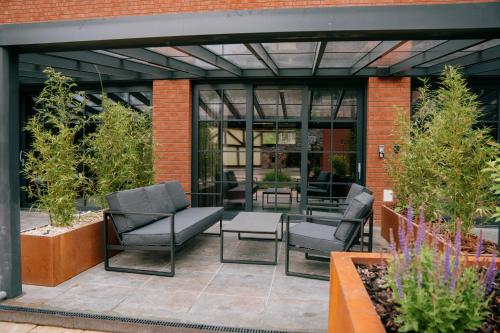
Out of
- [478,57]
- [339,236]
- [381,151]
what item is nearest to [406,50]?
[478,57]

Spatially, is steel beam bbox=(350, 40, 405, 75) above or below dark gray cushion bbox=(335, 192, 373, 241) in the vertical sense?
above

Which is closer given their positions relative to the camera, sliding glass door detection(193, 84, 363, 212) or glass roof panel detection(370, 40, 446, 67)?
glass roof panel detection(370, 40, 446, 67)

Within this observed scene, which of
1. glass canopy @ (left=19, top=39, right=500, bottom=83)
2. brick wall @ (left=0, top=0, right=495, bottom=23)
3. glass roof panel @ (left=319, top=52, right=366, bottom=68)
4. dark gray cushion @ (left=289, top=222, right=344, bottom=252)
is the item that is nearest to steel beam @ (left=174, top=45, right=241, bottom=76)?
glass canopy @ (left=19, top=39, right=500, bottom=83)

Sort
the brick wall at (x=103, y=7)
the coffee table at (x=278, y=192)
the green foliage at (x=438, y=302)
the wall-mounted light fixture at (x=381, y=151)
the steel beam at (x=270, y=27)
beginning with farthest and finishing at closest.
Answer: the coffee table at (x=278, y=192) < the wall-mounted light fixture at (x=381, y=151) < the brick wall at (x=103, y=7) < the steel beam at (x=270, y=27) < the green foliage at (x=438, y=302)

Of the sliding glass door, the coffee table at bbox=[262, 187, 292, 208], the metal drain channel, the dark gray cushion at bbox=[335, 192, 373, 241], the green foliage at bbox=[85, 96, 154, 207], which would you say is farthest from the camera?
the coffee table at bbox=[262, 187, 292, 208]

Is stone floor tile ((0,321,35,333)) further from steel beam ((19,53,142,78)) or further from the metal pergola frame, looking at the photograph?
steel beam ((19,53,142,78))

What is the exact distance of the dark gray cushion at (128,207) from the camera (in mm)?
4078

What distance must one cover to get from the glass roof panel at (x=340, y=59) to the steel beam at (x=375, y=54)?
0.08 metres

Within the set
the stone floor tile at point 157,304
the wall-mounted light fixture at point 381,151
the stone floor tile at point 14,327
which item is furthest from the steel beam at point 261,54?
the stone floor tile at point 14,327

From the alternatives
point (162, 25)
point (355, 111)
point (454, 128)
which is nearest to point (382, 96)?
point (355, 111)

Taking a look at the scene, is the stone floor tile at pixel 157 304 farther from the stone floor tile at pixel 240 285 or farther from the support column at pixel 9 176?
the support column at pixel 9 176

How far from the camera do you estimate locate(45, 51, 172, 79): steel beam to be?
17.1 ft

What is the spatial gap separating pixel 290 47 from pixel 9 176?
3.83 metres

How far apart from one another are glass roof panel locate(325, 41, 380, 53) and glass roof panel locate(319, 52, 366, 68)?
27 centimetres
